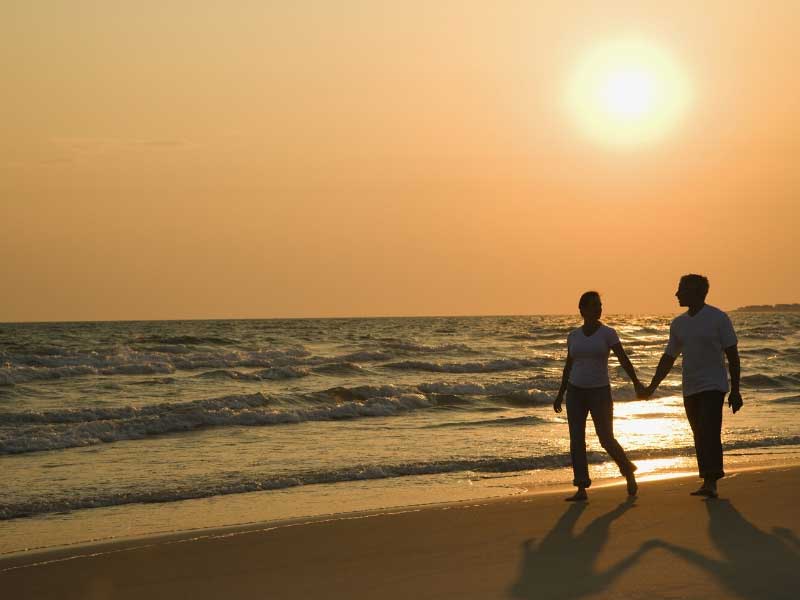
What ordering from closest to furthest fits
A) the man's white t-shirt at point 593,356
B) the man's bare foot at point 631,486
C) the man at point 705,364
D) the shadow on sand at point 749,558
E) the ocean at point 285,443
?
the shadow on sand at point 749,558, the man at point 705,364, the man's white t-shirt at point 593,356, the man's bare foot at point 631,486, the ocean at point 285,443

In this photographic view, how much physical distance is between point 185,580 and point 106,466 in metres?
6.70

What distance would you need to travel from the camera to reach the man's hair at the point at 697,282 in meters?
8.73

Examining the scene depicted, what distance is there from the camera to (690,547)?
676 cm

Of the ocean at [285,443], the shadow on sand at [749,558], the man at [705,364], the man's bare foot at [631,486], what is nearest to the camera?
the shadow on sand at [749,558]

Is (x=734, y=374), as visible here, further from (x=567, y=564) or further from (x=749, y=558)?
(x=567, y=564)

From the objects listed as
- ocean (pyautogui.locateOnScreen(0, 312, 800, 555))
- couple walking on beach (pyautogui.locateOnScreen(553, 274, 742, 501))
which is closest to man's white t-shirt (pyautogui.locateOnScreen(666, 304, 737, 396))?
couple walking on beach (pyautogui.locateOnScreen(553, 274, 742, 501))

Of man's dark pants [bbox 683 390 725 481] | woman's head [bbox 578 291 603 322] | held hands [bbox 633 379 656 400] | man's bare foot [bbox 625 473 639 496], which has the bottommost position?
man's bare foot [bbox 625 473 639 496]

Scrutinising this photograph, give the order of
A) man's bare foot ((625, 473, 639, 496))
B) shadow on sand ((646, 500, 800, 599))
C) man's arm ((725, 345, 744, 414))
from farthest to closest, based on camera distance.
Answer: man's bare foot ((625, 473, 639, 496)), man's arm ((725, 345, 744, 414)), shadow on sand ((646, 500, 800, 599))

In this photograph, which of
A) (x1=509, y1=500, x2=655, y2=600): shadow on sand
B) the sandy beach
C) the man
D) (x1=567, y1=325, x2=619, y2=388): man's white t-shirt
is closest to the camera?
(x1=509, y1=500, x2=655, y2=600): shadow on sand

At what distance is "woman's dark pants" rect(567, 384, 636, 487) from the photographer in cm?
912

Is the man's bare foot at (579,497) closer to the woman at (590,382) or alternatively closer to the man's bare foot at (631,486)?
the woman at (590,382)

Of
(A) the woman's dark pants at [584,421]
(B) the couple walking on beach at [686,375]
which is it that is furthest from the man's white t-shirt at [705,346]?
(A) the woman's dark pants at [584,421]

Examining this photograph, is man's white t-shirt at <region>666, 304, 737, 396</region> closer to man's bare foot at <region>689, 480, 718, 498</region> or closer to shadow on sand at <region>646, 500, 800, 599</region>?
man's bare foot at <region>689, 480, 718, 498</region>

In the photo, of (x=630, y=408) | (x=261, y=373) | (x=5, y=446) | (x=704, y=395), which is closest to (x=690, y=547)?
(x=704, y=395)
